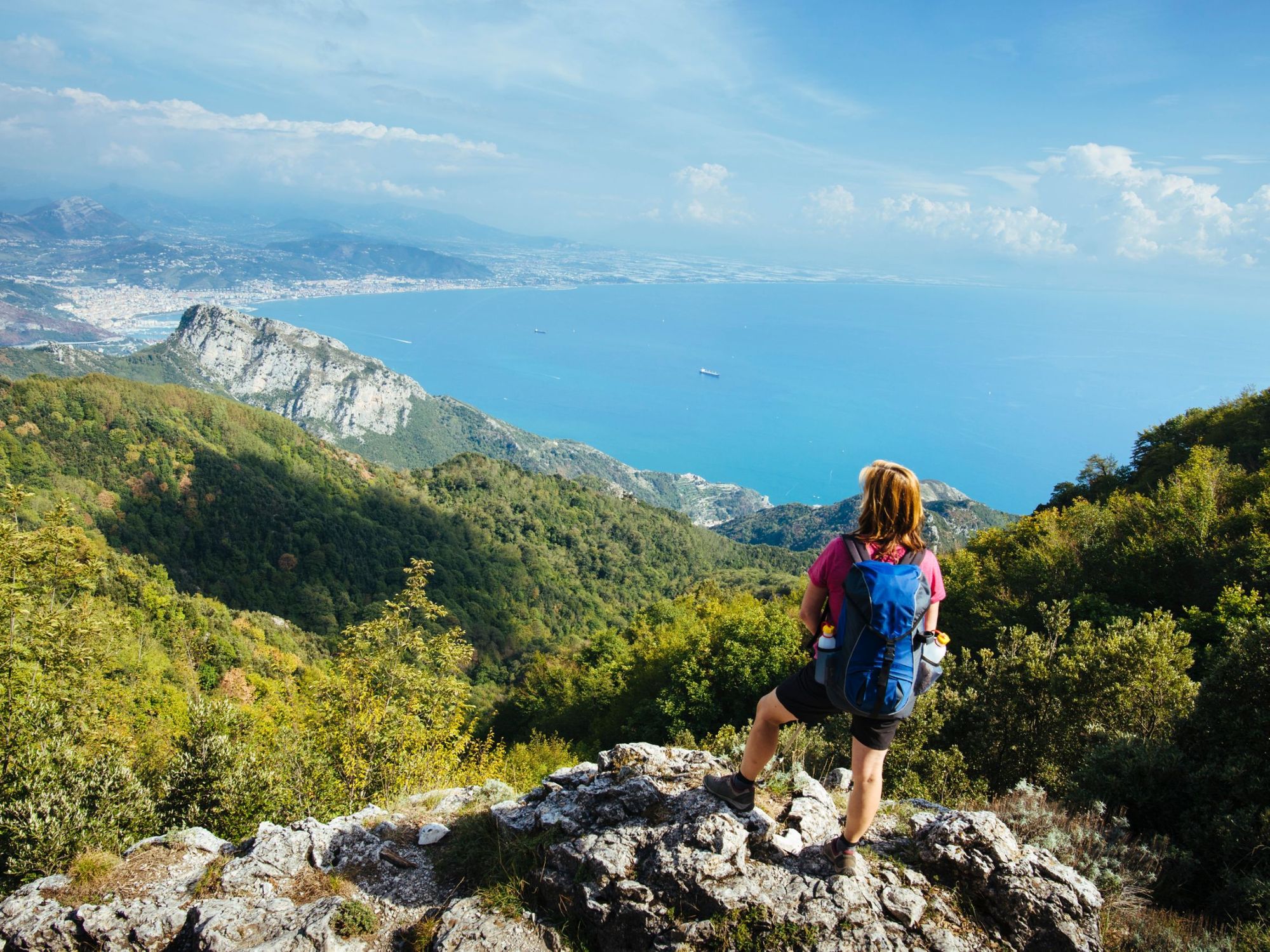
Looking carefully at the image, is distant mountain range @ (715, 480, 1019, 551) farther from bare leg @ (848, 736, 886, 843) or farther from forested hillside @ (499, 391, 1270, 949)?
bare leg @ (848, 736, 886, 843)

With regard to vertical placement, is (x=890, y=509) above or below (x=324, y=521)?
above

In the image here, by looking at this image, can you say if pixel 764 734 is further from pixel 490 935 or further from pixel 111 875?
pixel 111 875

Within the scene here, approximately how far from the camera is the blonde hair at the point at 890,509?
12.7ft

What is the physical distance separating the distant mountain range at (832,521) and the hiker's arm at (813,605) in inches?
3226

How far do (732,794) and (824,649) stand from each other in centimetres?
175

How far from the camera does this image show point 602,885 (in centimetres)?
462

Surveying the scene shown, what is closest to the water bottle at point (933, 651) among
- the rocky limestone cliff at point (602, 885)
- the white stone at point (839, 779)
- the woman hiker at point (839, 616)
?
the woman hiker at point (839, 616)

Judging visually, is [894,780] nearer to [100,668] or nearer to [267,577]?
[100,668]

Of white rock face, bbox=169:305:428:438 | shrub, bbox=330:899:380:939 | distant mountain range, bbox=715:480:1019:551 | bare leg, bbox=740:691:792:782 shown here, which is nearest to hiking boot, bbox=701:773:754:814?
bare leg, bbox=740:691:792:782

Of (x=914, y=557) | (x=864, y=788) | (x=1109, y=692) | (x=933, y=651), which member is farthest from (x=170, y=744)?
(x=1109, y=692)

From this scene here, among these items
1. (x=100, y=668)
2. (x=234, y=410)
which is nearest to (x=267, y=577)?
(x=234, y=410)

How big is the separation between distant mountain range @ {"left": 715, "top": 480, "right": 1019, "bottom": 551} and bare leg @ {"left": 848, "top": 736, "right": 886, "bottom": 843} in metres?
81.6

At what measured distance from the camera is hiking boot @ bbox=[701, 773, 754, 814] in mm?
4914

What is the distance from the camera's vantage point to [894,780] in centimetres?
845
